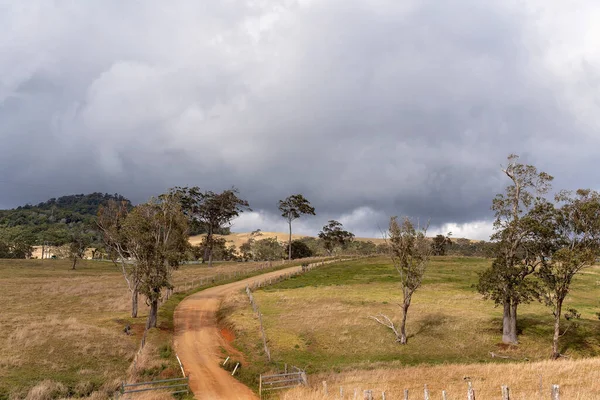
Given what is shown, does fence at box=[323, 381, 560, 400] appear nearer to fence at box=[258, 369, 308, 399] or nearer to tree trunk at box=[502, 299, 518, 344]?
fence at box=[258, 369, 308, 399]

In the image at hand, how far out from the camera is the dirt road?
26.4 meters

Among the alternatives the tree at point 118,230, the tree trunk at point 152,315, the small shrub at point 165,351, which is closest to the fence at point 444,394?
the small shrub at point 165,351

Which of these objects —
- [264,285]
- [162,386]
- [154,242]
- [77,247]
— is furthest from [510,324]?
[77,247]

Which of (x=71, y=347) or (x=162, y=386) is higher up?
(x=71, y=347)

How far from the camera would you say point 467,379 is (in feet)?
77.8

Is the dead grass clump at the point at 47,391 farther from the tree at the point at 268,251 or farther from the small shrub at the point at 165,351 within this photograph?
the tree at the point at 268,251

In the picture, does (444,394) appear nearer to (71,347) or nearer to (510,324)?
(510,324)

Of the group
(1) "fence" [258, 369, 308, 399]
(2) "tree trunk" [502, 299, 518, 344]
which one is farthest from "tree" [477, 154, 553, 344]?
(1) "fence" [258, 369, 308, 399]

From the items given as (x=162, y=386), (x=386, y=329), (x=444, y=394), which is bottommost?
(x=162, y=386)

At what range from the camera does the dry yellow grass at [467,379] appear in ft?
66.5

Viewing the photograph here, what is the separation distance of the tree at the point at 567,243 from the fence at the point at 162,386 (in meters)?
29.7

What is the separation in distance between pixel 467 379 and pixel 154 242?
1240 inches

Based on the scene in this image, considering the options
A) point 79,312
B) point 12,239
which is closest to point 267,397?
point 79,312

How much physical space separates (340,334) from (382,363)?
26.0 feet
